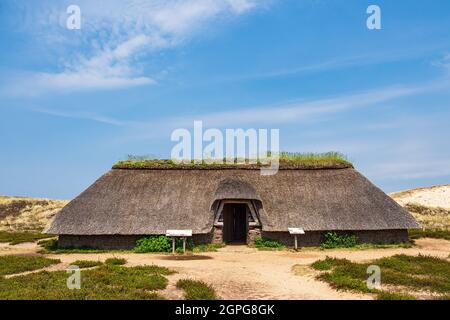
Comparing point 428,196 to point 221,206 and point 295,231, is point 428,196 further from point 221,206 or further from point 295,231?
point 221,206

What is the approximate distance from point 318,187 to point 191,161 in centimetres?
955

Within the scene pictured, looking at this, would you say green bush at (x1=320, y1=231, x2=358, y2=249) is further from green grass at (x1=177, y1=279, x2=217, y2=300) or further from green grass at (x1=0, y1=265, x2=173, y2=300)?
green grass at (x1=177, y1=279, x2=217, y2=300)

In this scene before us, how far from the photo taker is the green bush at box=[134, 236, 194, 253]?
24.4 metres

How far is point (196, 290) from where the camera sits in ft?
42.8

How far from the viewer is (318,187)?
2814cm

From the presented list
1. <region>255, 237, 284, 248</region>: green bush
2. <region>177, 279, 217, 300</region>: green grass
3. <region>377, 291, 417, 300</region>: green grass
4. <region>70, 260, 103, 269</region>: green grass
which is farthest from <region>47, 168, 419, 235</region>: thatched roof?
<region>377, 291, 417, 300</region>: green grass

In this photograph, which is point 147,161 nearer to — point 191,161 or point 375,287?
point 191,161

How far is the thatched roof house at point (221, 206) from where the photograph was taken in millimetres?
25219

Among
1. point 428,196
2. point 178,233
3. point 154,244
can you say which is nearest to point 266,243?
point 178,233

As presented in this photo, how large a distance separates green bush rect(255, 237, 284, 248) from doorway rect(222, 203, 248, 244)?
3535 mm

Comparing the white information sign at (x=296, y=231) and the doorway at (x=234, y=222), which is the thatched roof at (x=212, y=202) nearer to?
the white information sign at (x=296, y=231)

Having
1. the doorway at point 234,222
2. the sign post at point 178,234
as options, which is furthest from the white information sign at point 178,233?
the doorway at point 234,222

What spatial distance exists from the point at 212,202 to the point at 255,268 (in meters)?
8.39
